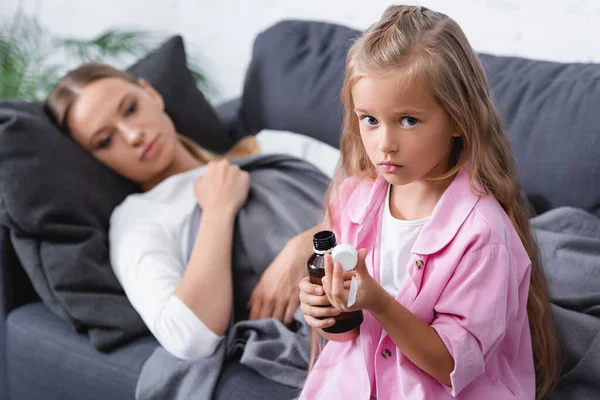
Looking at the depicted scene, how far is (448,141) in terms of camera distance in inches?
43.1

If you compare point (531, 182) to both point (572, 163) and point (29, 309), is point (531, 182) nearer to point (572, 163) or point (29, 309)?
point (572, 163)

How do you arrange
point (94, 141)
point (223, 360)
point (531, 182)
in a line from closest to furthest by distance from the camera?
point (223, 360) < point (531, 182) < point (94, 141)

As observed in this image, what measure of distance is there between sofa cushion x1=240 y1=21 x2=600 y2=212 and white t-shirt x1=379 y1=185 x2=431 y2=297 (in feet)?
1.92

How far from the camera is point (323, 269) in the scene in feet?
3.56

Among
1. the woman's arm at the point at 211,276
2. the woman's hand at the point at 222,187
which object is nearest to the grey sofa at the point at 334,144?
the woman's arm at the point at 211,276

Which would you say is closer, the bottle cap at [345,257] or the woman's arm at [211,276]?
the bottle cap at [345,257]

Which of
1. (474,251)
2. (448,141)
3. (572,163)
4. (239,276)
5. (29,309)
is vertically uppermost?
(448,141)

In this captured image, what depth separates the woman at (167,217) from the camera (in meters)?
1.55

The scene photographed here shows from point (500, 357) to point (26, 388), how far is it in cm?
111

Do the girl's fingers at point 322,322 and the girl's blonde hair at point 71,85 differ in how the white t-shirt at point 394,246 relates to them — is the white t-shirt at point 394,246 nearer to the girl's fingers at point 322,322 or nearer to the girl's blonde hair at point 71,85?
the girl's fingers at point 322,322

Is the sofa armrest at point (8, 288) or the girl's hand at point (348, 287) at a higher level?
the girl's hand at point (348, 287)

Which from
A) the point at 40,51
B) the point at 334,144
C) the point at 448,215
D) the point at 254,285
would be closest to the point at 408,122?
the point at 448,215

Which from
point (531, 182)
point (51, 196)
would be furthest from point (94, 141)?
point (531, 182)

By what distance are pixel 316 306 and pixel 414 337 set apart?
0.47 ft
